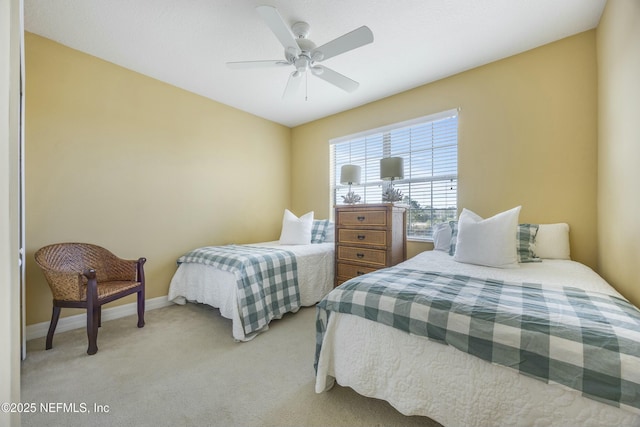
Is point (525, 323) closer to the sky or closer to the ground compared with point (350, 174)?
closer to the ground

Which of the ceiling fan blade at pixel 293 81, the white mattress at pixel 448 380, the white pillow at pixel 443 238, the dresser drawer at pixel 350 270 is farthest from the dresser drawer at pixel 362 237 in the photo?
the ceiling fan blade at pixel 293 81

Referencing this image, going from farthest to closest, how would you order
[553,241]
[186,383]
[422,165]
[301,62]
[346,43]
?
[422,165] < [553,241] < [301,62] < [346,43] < [186,383]

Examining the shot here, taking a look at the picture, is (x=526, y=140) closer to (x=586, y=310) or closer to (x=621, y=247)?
(x=621, y=247)

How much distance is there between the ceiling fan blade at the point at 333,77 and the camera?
6.85 feet

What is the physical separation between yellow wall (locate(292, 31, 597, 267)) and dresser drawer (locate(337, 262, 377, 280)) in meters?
0.73

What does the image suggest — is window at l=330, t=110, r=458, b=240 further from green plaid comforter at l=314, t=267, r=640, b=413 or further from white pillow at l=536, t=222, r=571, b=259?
green plaid comforter at l=314, t=267, r=640, b=413

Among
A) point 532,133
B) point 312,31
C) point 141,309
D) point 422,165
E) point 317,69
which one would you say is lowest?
point 141,309

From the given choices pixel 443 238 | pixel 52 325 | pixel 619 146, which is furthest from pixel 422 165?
pixel 52 325

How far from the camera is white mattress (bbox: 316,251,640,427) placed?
85 centimetres

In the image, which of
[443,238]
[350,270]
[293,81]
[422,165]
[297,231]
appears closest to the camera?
[293,81]

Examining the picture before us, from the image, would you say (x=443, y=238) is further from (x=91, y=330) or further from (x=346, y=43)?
(x=91, y=330)

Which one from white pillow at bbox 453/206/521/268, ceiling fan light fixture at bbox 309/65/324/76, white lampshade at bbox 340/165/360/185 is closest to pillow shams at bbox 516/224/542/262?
white pillow at bbox 453/206/521/268

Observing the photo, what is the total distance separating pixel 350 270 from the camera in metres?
2.81

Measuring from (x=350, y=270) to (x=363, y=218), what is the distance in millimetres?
601
